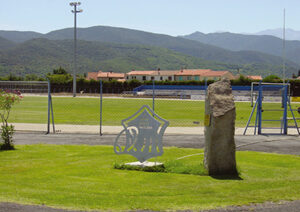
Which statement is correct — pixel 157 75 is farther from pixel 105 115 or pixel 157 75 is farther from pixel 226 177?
pixel 226 177

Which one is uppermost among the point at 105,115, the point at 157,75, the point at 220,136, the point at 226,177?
the point at 157,75

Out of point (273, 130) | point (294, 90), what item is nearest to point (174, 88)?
point (294, 90)

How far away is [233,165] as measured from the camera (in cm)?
942

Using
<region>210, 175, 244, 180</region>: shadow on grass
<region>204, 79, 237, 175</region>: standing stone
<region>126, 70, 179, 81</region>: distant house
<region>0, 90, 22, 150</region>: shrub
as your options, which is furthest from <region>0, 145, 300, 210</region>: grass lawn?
<region>126, 70, 179, 81</region>: distant house

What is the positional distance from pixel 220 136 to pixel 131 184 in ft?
7.63

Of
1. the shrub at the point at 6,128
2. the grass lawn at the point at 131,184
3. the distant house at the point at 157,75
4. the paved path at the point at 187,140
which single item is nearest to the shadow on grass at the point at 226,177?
the grass lawn at the point at 131,184

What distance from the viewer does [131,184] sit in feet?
27.8

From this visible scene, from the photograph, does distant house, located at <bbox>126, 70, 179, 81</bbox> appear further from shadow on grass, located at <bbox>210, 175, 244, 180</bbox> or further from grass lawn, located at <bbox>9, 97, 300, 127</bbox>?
shadow on grass, located at <bbox>210, 175, 244, 180</bbox>

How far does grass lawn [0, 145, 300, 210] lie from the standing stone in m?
0.38

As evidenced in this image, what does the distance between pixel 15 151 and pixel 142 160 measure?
491cm

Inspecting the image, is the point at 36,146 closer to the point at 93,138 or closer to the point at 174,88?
the point at 93,138

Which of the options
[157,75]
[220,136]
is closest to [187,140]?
[220,136]

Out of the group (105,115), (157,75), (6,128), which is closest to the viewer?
(6,128)

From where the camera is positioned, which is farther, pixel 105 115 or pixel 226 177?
pixel 105 115
